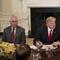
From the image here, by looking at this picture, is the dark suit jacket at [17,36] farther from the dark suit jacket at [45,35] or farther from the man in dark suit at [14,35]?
the dark suit jacket at [45,35]

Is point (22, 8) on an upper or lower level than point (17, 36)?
upper

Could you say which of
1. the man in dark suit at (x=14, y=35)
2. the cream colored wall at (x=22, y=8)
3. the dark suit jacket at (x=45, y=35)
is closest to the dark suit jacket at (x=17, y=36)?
the man in dark suit at (x=14, y=35)

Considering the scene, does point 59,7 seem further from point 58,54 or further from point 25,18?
point 58,54

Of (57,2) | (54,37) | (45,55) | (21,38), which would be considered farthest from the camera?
(57,2)

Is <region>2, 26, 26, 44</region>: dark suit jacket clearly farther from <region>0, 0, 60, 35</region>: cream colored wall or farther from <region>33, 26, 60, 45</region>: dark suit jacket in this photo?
<region>0, 0, 60, 35</region>: cream colored wall

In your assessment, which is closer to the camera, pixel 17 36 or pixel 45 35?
pixel 45 35

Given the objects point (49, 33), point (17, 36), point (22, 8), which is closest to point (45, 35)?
point (49, 33)

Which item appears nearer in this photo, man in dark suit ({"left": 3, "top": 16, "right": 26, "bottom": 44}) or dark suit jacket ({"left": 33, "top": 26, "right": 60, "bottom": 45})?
dark suit jacket ({"left": 33, "top": 26, "right": 60, "bottom": 45})

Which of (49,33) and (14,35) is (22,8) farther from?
(49,33)

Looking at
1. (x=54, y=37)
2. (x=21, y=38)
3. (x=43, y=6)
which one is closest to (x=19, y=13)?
(x=43, y=6)

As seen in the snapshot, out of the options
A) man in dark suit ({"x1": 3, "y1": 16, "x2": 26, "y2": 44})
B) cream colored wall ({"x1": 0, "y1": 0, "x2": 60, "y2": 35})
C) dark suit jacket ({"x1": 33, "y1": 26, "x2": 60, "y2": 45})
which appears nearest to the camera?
dark suit jacket ({"x1": 33, "y1": 26, "x2": 60, "y2": 45})

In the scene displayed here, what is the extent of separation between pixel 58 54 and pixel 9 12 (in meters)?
4.38

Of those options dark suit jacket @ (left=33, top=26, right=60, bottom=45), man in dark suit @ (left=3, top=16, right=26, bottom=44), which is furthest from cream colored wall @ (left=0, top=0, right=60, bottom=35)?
dark suit jacket @ (left=33, top=26, right=60, bottom=45)

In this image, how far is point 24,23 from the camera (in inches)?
250
